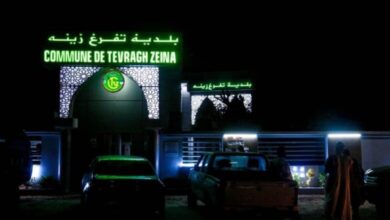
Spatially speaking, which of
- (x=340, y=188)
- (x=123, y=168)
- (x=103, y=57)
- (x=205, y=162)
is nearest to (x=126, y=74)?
(x=103, y=57)

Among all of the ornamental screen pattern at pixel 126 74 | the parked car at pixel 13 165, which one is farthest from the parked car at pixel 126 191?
the ornamental screen pattern at pixel 126 74

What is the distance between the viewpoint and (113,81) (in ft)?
73.6

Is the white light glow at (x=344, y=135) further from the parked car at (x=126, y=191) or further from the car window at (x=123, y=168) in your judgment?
the parked car at (x=126, y=191)

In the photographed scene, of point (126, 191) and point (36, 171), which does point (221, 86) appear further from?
point (126, 191)

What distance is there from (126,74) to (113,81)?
2.58 feet

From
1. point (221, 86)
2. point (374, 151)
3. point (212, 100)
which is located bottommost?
point (374, 151)

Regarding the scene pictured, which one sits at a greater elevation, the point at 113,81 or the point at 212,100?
the point at 113,81

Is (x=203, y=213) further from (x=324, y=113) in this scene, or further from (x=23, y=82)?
(x=324, y=113)

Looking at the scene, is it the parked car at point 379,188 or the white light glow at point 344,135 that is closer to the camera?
the parked car at point 379,188

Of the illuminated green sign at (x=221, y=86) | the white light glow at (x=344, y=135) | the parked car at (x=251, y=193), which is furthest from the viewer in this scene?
the illuminated green sign at (x=221, y=86)

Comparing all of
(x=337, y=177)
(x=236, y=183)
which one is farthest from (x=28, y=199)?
(x=337, y=177)

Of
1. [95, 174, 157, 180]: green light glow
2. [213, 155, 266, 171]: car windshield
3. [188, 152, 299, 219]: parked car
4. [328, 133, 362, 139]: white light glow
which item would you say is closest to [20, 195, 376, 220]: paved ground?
[95, 174, 157, 180]: green light glow

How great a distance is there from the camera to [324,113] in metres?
38.5

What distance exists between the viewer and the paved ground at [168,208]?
14182 millimetres
